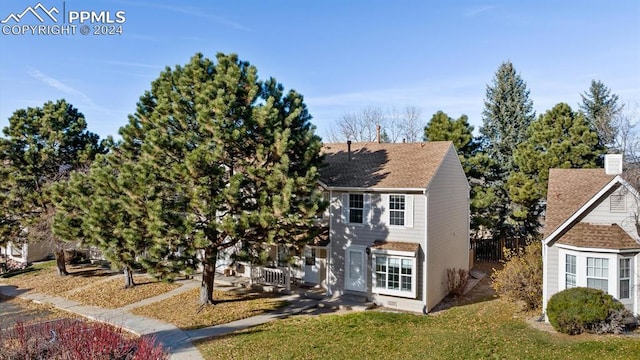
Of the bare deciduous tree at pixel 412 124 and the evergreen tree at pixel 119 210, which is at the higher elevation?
the bare deciduous tree at pixel 412 124

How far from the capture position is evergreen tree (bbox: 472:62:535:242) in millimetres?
28875

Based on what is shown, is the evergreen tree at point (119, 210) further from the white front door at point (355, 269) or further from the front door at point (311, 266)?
the white front door at point (355, 269)

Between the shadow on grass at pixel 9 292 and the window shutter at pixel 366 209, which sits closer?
the window shutter at pixel 366 209

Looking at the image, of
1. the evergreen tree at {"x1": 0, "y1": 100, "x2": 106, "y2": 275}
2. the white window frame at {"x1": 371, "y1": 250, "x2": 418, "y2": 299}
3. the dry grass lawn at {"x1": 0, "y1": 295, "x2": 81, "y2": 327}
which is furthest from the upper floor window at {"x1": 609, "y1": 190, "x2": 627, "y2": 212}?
the evergreen tree at {"x1": 0, "y1": 100, "x2": 106, "y2": 275}

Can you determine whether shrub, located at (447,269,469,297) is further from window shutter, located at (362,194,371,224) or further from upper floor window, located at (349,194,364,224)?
upper floor window, located at (349,194,364,224)

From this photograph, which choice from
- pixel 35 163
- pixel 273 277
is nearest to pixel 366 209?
pixel 273 277

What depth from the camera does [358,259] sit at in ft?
59.8

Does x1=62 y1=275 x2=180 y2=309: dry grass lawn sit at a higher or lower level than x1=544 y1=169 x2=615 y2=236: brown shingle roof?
lower

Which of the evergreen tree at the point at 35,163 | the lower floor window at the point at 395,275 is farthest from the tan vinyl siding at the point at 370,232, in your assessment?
the evergreen tree at the point at 35,163

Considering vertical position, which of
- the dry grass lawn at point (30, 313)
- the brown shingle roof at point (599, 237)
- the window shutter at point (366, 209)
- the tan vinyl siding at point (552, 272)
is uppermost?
the window shutter at point (366, 209)

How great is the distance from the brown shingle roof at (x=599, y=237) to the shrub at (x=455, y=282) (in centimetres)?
646

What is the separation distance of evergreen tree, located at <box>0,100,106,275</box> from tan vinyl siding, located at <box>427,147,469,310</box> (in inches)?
864

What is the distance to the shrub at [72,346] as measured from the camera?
653cm

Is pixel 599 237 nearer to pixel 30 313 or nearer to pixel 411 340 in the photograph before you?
pixel 411 340
